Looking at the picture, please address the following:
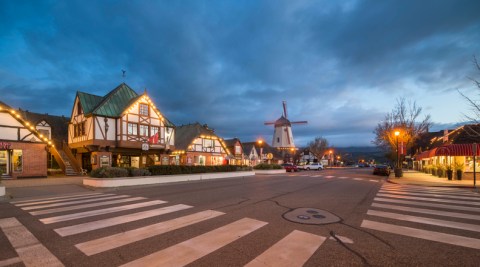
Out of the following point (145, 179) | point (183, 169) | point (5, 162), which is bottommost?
point (145, 179)

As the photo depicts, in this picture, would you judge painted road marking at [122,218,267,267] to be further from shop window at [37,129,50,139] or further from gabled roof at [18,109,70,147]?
shop window at [37,129,50,139]

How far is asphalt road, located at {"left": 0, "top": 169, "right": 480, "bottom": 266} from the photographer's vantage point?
4661mm

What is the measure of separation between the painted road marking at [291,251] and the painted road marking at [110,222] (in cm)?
444

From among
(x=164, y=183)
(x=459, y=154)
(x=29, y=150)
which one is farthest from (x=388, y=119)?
(x=29, y=150)

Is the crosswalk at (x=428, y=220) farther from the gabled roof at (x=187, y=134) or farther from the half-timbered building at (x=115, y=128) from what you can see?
the gabled roof at (x=187, y=134)

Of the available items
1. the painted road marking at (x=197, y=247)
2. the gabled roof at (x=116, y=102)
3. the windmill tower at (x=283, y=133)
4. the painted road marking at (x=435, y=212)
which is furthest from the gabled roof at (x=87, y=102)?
the windmill tower at (x=283, y=133)

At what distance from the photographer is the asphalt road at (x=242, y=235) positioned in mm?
4661

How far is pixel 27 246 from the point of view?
5.41 m

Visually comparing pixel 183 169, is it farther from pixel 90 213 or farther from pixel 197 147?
pixel 197 147

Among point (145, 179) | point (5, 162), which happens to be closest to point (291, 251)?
point (145, 179)

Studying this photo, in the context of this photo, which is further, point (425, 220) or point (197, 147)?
point (197, 147)

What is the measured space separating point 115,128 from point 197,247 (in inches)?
1072

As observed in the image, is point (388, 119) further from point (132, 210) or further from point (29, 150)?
point (29, 150)

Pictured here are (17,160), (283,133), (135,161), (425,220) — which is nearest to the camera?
(425,220)
